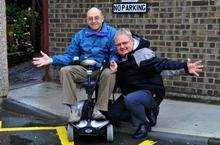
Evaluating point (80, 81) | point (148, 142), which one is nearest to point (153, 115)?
point (148, 142)

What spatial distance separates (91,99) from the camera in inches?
252

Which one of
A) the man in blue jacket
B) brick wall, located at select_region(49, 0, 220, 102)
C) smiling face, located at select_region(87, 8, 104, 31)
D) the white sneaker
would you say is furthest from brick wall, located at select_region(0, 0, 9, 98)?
the white sneaker

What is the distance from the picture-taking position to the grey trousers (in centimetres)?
636

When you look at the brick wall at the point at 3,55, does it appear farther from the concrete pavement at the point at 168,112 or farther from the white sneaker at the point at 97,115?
the white sneaker at the point at 97,115

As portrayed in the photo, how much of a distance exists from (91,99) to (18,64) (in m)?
6.48

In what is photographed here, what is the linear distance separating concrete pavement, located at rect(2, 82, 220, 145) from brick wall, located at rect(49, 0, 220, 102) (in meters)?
0.32

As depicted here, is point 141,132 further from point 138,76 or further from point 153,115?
point 138,76

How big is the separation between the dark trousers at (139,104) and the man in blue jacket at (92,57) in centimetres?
27

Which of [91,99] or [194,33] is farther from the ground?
[194,33]

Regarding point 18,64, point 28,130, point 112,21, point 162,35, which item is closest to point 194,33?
point 162,35

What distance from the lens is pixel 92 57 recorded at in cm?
670

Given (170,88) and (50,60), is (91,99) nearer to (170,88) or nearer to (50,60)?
(50,60)

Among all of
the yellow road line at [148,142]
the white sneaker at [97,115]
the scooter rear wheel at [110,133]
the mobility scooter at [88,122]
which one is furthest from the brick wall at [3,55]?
the yellow road line at [148,142]

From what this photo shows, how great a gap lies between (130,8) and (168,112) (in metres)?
2.08
